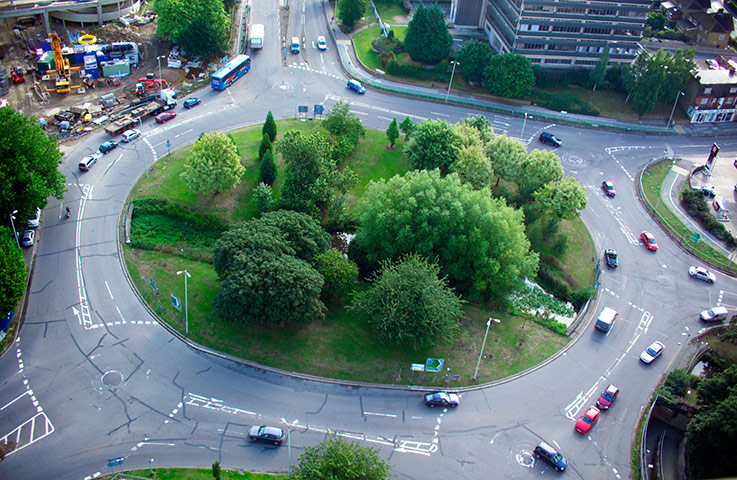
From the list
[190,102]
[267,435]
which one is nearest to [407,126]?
[190,102]

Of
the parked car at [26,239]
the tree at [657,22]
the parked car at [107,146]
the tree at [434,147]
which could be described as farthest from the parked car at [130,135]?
the tree at [657,22]

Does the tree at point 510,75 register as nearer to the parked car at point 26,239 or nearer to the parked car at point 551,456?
the parked car at point 551,456

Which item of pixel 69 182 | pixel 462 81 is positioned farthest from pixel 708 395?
pixel 69 182

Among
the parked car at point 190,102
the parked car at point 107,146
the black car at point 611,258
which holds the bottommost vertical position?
the black car at point 611,258

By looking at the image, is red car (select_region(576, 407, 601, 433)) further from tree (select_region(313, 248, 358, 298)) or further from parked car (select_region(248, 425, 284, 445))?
parked car (select_region(248, 425, 284, 445))

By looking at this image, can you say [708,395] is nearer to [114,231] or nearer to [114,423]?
[114,423]

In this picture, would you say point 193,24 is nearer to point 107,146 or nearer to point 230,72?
point 230,72
